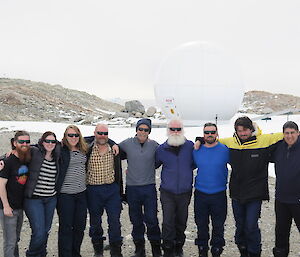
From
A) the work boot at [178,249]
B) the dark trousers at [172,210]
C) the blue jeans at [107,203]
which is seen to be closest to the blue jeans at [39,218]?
the blue jeans at [107,203]

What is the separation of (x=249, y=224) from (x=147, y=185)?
1.46 metres

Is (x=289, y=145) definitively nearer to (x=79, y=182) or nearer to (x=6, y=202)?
(x=79, y=182)

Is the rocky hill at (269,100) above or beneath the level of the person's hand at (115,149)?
above

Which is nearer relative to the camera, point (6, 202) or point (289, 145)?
point (6, 202)

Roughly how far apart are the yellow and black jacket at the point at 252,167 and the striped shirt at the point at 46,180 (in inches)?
92.0

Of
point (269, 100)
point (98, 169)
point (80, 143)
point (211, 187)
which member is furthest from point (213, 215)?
point (269, 100)

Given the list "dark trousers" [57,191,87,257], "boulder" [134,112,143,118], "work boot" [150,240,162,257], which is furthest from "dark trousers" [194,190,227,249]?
"boulder" [134,112,143,118]

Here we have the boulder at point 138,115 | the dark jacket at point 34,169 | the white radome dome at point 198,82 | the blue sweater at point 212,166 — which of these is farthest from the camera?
the boulder at point 138,115

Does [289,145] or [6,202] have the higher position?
[289,145]

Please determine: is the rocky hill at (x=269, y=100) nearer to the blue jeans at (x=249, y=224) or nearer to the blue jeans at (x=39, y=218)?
the blue jeans at (x=249, y=224)

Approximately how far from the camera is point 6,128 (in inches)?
720

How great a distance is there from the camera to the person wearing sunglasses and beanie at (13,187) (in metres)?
4.07

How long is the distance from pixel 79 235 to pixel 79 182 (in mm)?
761

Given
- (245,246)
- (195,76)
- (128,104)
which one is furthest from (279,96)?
(245,246)
